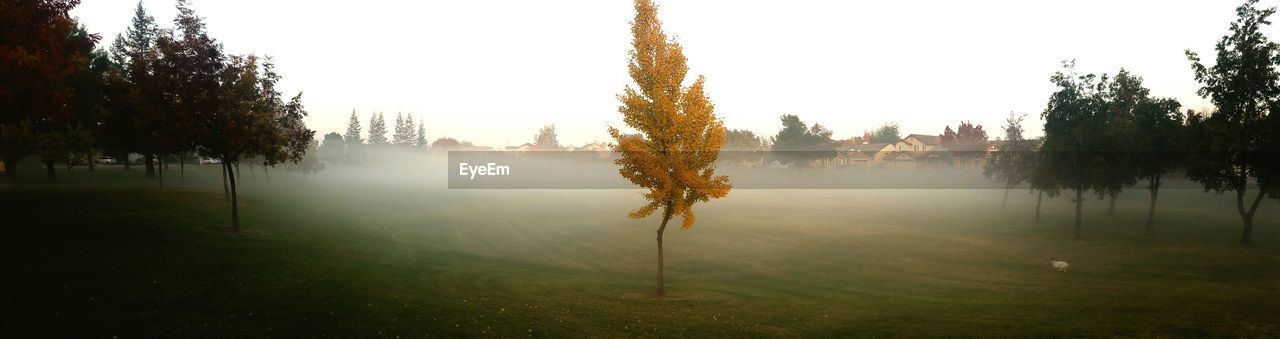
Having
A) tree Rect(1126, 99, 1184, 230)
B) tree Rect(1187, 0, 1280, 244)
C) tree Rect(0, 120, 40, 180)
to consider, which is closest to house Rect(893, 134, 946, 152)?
tree Rect(1126, 99, 1184, 230)

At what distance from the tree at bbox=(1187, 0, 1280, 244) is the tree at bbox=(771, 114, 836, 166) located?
363 ft

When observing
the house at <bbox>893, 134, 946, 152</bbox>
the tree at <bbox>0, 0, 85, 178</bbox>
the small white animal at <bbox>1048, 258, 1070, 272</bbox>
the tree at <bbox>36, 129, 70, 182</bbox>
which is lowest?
the small white animal at <bbox>1048, 258, 1070, 272</bbox>

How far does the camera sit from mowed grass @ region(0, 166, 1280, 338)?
1758cm

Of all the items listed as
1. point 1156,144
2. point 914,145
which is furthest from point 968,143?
point 1156,144

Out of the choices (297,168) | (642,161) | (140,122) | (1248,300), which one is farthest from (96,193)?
(297,168)

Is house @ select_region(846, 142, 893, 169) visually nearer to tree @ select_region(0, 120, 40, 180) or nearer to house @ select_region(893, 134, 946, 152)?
house @ select_region(893, 134, 946, 152)

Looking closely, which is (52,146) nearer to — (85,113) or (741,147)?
(85,113)

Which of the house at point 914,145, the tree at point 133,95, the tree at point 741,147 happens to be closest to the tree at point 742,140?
the tree at point 741,147

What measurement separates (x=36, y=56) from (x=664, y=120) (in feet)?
70.7

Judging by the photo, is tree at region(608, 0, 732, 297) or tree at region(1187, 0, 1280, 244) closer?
tree at region(608, 0, 732, 297)

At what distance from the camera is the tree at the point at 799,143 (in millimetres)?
151500

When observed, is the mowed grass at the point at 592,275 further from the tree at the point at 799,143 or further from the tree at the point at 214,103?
the tree at the point at 799,143

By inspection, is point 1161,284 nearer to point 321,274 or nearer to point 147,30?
point 321,274

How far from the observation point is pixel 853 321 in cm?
2058
